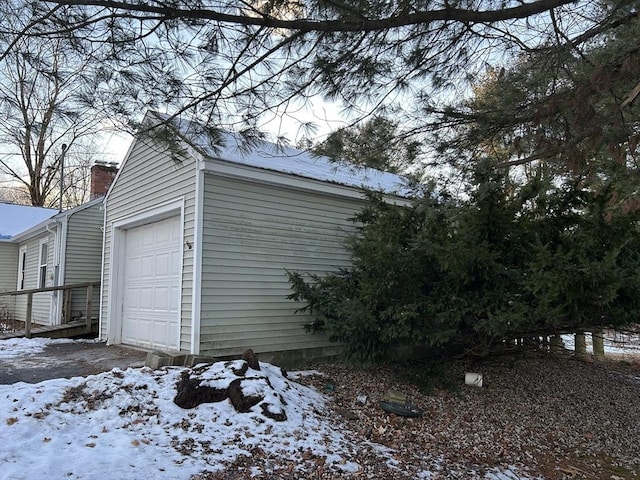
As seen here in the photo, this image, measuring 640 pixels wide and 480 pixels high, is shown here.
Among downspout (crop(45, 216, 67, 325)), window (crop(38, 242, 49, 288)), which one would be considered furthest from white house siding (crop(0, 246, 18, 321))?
downspout (crop(45, 216, 67, 325))

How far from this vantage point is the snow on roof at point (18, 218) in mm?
15523

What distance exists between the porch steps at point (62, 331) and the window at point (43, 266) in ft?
9.28

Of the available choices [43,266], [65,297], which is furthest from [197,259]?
[43,266]

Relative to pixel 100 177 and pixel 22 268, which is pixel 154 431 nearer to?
pixel 100 177

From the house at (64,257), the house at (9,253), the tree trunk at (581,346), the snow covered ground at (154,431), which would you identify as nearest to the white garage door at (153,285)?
the snow covered ground at (154,431)

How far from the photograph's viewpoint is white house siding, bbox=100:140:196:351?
664 cm

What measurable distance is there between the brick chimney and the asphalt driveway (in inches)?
268

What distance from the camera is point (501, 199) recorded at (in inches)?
219

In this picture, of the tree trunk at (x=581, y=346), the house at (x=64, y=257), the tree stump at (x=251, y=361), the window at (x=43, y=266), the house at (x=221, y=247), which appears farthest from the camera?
the window at (x=43, y=266)

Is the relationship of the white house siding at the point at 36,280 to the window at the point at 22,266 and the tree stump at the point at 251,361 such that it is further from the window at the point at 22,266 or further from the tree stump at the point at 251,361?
the tree stump at the point at 251,361

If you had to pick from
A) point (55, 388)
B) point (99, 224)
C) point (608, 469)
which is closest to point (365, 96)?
point (55, 388)

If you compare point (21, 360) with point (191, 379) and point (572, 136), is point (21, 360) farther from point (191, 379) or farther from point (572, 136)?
point (572, 136)

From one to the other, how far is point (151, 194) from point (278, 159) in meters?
2.21

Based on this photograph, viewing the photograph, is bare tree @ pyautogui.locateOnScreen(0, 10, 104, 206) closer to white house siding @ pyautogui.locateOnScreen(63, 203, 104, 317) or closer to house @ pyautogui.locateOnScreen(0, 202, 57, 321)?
white house siding @ pyautogui.locateOnScreen(63, 203, 104, 317)
